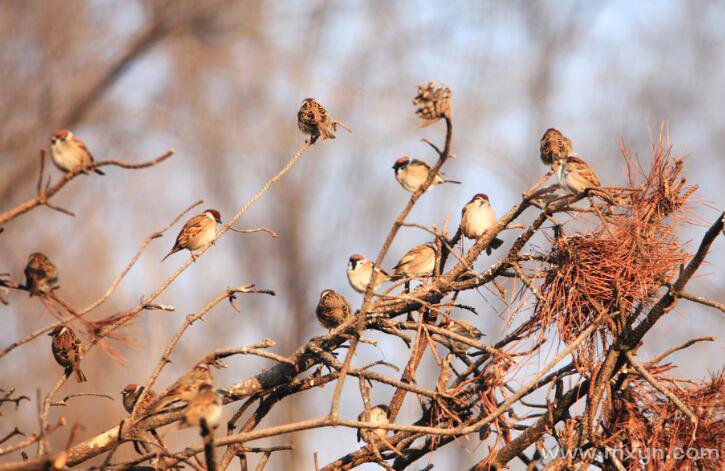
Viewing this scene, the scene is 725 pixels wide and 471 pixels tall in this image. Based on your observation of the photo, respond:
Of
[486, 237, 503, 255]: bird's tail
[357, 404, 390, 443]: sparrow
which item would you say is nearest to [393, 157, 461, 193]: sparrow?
[486, 237, 503, 255]: bird's tail

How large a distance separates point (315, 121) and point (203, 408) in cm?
177

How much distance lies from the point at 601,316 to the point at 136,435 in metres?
1.71

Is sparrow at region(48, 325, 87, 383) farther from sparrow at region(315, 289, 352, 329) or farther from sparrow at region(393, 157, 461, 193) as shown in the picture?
sparrow at region(393, 157, 461, 193)

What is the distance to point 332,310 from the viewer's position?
5199mm

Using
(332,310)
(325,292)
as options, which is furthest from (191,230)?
(332,310)

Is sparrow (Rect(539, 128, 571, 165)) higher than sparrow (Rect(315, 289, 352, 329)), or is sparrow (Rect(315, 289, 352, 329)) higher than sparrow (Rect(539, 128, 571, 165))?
sparrow (Rect(539, 128, 571, 165))

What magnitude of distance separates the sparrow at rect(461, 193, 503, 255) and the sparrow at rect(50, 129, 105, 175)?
1969mm

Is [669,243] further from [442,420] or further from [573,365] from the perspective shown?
[442,420]

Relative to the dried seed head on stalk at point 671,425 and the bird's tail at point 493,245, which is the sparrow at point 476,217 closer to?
the bird's tail at point 493,245

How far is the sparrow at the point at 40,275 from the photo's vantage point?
2652mm

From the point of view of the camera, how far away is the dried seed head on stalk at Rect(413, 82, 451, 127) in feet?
8.20

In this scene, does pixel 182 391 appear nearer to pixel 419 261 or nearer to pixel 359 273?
pixel 419 261

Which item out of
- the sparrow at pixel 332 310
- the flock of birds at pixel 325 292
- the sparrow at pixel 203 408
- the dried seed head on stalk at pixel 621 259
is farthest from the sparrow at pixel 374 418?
the sparrow at pixel 332 310

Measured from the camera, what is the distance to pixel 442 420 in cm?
342
